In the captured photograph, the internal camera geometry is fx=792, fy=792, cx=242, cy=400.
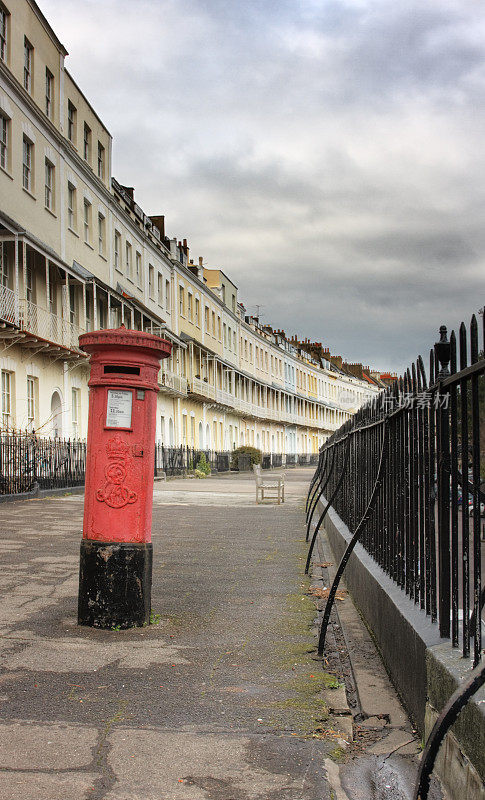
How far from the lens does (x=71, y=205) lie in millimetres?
27344

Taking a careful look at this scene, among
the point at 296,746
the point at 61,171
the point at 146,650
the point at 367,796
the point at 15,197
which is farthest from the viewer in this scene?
the point at 61,171

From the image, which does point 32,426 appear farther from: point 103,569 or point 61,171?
point 103,569

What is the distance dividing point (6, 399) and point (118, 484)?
16697 mm

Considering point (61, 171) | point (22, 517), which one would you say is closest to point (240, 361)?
point (61, 171)

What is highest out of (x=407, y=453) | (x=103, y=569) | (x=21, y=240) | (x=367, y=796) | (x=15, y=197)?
(x=15, y=197)

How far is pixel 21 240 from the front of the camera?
67.4 ft

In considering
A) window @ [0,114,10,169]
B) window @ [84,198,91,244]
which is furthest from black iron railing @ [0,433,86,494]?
window @ [84,198,91,244]

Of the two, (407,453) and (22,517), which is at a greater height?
(407,453)

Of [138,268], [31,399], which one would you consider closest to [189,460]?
[138,268]

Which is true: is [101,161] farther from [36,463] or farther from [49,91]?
[36,463]

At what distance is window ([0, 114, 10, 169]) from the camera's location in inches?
851

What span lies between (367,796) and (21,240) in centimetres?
1938

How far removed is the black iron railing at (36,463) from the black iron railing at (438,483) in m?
12.8

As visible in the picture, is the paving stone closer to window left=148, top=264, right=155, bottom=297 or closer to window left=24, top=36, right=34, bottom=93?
window left=24, top=36, right=34, bottom=93
